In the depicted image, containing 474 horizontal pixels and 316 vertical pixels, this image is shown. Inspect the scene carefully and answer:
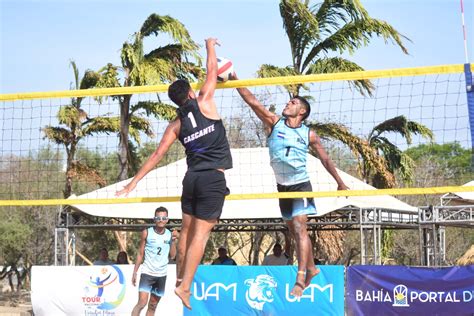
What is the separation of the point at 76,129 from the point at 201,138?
1638cm

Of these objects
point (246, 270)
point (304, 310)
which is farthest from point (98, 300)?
point (304, 310)

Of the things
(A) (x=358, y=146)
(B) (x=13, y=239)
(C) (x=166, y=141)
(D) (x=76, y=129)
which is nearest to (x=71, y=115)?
(D) (x=76, y=129)

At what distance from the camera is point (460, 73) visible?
9.72 m

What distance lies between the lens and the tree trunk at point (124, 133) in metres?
22.4

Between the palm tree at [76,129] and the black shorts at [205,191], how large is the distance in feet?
50.8

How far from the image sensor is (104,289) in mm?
16078

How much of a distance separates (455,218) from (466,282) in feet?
24.3

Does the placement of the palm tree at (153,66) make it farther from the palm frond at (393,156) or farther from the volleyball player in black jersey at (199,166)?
A: the volleyball player in black jersey at (199,166)

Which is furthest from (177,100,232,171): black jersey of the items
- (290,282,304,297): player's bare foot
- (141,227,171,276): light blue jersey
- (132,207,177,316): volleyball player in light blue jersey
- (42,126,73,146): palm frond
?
(42,126,73,146): palm frond

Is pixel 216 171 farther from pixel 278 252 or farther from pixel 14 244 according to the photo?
pixel 14 244

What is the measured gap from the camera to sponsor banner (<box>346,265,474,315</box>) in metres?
14.1

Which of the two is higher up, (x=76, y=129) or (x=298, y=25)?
(x=298, y=25)

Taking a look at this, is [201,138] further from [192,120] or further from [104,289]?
[104,289]

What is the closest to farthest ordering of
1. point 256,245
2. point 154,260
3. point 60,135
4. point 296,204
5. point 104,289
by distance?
point 296,204 < point 154,260 < point 104,289 < point 60,135 < point 256,245
